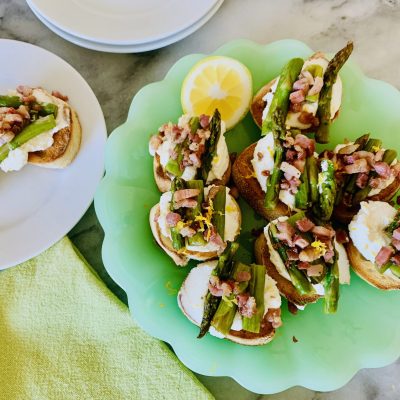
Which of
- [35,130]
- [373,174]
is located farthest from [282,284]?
[35,130]

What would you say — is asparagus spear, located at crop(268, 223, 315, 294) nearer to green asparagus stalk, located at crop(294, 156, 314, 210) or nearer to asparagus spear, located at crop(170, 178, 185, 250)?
green asparagus stalk, located at crop(294, 156, 314, 210)

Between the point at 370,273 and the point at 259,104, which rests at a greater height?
the point at 259,104

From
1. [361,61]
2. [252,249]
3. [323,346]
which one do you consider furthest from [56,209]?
[361,61]

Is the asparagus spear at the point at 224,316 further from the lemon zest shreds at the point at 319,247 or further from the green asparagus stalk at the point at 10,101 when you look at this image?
the green asparagus stalk at the point at 10,101

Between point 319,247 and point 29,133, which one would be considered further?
point 29,133

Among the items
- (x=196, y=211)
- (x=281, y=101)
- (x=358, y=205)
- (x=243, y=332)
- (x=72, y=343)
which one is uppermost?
(x=281, y=101)

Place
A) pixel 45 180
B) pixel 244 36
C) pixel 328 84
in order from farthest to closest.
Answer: pixel 244 36 → pixel 45 180 → pixel 328 84

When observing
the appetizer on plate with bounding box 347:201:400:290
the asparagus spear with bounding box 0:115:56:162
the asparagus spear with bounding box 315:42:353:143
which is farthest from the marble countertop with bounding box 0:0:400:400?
the appetizer on plate with bounding box 347:201:400:290

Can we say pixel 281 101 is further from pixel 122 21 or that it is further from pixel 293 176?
pixel 122 21
